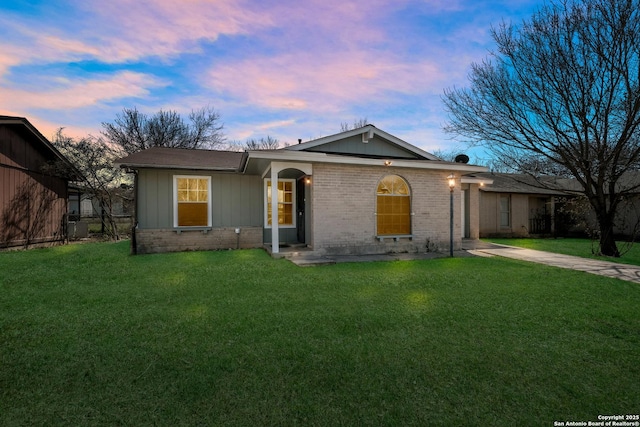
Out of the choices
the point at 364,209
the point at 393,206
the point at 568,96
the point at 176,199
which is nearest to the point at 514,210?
the point at 568,96

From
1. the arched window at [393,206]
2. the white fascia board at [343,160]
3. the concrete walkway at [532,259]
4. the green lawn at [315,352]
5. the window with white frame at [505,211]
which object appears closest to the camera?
the green lawn at [315,352]

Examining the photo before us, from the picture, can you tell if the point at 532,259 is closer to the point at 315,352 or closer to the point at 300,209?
the point at 300,209

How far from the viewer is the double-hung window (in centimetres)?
1096

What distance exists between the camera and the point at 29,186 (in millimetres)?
12094

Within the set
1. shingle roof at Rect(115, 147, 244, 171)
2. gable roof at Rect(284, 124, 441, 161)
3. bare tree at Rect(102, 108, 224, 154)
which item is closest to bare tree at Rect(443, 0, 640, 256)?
gable roof at Rect(284, 124, 441, 161)

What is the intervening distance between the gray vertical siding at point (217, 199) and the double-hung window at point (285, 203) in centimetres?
62

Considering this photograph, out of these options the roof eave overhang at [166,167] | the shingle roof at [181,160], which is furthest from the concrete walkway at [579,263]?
the shingle roof at [181,160]

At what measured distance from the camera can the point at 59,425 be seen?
1.84m

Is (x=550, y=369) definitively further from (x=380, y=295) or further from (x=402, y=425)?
(x=380, y=295)

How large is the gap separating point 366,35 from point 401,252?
7.51 meters

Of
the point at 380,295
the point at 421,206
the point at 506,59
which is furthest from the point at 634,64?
the point at 380,295

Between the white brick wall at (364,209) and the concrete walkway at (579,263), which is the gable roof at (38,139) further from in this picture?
the concrete walkway at (579,263)

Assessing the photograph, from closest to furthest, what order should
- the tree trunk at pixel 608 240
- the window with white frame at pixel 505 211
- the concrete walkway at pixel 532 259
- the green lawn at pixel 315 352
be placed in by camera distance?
the green lawn at pixel 315 352 → the concrete walkway at pixel 532 259 → the tree trunk at pixel 608 240 → the window with white frame at pixel 505 211

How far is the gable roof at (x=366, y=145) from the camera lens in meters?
9.88
